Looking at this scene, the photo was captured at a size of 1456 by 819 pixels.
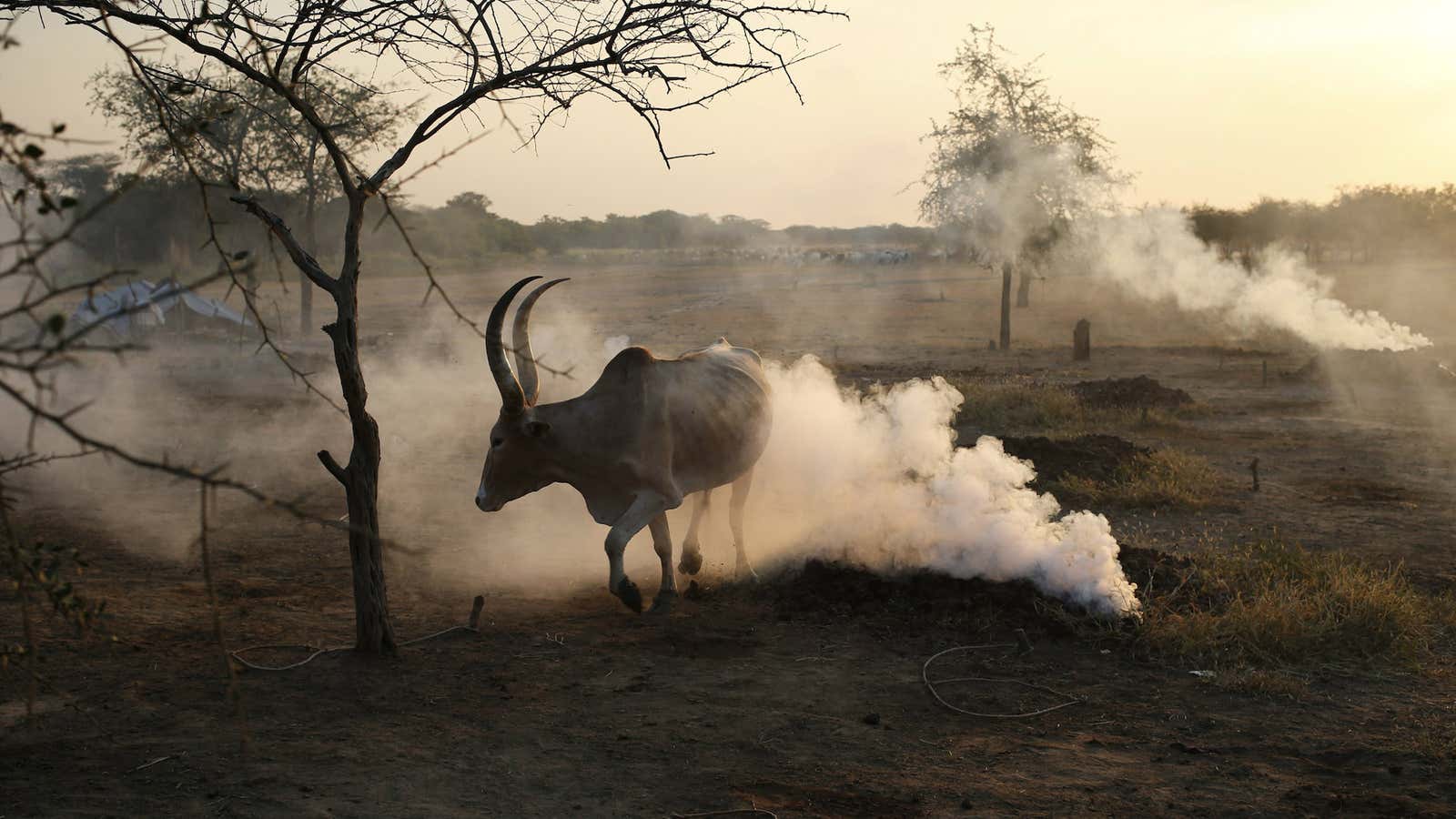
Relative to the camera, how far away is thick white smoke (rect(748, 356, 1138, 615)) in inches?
316

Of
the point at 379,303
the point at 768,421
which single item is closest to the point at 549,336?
the point at 768,421

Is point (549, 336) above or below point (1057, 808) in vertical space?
above

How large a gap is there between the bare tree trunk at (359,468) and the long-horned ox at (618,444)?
3.39 feet

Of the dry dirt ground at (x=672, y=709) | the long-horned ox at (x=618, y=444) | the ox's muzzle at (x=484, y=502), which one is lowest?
the dry dirt ground at (x=672, y=709)

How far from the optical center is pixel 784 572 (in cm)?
894

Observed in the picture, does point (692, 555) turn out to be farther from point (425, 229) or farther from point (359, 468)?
point (425, 229)

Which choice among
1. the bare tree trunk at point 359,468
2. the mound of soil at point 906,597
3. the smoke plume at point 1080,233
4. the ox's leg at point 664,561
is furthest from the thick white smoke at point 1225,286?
the bare tree trunk at point 359,468

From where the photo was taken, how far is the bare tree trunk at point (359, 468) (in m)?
6.73

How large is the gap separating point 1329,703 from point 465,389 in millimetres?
14551

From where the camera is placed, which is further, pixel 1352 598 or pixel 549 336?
pixel 549 336

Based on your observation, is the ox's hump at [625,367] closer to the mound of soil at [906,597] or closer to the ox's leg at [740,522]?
the ox's leg at [740,522]

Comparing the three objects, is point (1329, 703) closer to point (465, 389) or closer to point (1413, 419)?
point (1413, 419)

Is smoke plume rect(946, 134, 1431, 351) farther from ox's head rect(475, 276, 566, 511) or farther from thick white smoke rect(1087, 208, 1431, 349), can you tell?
ox's head rect(475, 276, 566, 511)

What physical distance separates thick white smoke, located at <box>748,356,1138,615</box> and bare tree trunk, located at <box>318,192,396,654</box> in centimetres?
333
